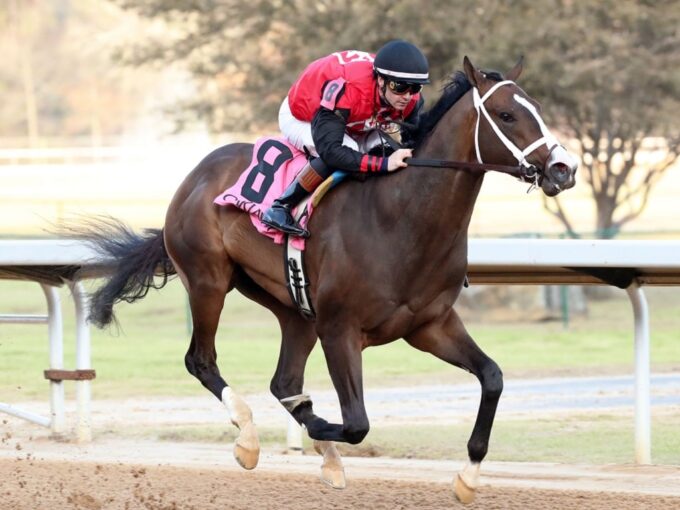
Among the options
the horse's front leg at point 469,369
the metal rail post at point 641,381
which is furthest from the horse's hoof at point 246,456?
the metal rail post at point 641,381

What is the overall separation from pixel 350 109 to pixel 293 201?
0.49 m

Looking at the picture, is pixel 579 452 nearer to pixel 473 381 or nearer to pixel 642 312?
pixel 642 312

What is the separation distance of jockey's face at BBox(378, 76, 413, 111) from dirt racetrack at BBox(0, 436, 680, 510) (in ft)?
5.85

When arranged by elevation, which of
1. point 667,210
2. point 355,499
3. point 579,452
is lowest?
point 667,210

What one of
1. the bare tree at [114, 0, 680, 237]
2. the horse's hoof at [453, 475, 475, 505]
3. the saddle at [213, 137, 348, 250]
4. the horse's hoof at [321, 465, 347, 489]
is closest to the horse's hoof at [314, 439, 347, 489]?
the horse's hoof at [321, 465, 347, 489]

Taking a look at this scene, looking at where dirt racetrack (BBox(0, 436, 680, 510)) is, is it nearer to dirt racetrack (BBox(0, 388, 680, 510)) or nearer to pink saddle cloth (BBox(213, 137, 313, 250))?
dirt racetrack (BBox(0, 388, 680, 510))

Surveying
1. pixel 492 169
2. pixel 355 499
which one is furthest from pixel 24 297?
pixel 492 169

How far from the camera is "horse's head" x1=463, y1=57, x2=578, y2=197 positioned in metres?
4.55

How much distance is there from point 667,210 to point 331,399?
19.5m

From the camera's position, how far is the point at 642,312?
6559mm

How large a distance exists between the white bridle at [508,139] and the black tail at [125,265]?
221cm

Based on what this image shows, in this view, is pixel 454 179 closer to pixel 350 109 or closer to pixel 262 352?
pixel 350 109

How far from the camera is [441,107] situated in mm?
5156

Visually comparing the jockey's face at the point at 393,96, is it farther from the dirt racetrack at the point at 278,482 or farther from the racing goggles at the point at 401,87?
the dirt racetrack at the point at 278,482
